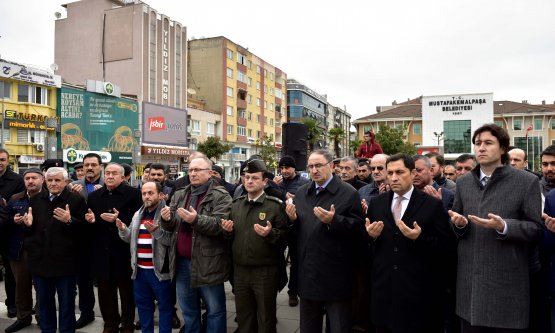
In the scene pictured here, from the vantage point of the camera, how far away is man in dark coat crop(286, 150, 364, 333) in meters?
3.92

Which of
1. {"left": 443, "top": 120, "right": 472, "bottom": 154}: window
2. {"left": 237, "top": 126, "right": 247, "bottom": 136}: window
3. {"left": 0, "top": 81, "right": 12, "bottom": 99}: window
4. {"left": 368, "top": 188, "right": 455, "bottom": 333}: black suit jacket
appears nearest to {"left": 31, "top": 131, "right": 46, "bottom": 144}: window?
{"left": 0, "top": 81, "right": 12, "bottom": 99}: window

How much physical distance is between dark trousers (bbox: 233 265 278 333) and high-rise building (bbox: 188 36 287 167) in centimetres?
4654

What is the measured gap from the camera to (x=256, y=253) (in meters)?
4.19

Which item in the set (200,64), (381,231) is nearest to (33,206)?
(381,231)

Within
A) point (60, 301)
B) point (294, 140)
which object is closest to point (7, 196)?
point (60, 301)

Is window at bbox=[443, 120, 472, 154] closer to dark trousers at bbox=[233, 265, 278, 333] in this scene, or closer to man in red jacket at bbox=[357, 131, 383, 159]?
man in red jacket at bbox=[357, 131, 383, 159]

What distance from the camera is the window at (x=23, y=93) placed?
30984 millimetres

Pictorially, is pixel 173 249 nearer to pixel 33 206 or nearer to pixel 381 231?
pixel 33 206

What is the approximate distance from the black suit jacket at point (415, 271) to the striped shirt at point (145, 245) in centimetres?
248

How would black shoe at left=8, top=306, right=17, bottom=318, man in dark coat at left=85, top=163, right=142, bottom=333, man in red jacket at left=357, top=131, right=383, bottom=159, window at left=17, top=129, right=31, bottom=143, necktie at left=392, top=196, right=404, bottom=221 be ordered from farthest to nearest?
window at left=17, top=129, right=31, bottom=143 → man in red jacket at left=357, top=131, right=383, bottom=159 → black shoe at left=8, top=306, right=17, bottom=318 → man in dark coat at left=85, top=163, right=142, bottom=333 → necktie at left=392, top=196, right=404, bottom=221

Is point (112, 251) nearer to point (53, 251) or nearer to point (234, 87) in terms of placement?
point (53, 251)

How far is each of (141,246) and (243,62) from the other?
5552 centimetres

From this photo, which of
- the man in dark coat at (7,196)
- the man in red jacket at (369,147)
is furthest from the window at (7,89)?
the man in red jacket at (369,147)

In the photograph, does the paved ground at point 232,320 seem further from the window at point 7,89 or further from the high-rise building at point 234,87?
the high-rise building at point 234,87
